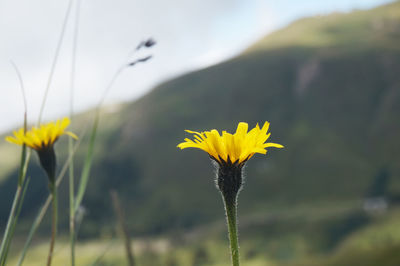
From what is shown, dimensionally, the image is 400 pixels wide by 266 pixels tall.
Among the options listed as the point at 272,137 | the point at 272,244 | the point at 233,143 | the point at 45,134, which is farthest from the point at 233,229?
the point at 272,137

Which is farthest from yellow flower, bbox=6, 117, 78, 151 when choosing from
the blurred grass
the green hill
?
the green hill

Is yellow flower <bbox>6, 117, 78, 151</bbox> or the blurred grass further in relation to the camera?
the blurred grass

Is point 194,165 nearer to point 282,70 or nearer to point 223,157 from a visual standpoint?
point 282,70

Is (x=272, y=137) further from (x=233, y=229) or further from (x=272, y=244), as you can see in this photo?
(x=233, y=229)

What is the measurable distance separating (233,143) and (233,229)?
0.46m

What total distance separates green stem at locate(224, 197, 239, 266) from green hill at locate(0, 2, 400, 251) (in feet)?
327

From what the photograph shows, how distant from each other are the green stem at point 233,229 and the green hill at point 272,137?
99601 millimetres

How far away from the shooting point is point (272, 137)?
427ft

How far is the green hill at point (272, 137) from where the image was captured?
122812mm

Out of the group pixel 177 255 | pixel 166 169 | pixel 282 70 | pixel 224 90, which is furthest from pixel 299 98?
pixel 177 255

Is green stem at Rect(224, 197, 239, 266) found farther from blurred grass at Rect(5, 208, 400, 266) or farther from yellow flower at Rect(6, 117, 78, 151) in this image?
blurred grass at Rect(5, 208, 400, 266)

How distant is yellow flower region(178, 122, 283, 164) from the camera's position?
2.03 m

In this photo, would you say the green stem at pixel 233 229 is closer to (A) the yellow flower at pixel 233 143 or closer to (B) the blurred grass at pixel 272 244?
(A) the yellow flower at pixel 233 143

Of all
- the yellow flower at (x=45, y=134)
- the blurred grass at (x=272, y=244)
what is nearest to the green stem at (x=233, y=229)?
the yellow flower at (x=45, y=134)
